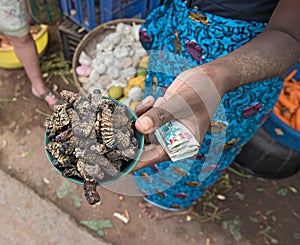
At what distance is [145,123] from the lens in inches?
35.4

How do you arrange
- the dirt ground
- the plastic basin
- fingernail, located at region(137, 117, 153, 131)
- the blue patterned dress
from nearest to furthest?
fingernail, located at region(137, 117, 153, 131)
the blue patterned dress
the plastic basin
the dirt ground

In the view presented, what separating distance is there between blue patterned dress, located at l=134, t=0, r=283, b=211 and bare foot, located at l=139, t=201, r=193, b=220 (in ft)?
1.56

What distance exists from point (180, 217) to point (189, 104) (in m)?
1.35

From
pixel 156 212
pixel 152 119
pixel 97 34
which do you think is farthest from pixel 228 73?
pixel 97 34

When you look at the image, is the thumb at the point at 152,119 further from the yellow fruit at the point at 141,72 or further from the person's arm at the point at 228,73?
the yellow fruit at the point at 141,72

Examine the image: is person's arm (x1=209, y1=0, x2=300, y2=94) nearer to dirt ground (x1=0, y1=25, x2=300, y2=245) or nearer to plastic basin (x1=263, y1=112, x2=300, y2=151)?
plastic basin (x1=263, y1=112, x2=300, y2=151)

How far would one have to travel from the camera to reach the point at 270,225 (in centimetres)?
215

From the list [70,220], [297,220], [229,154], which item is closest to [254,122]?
[229,154]

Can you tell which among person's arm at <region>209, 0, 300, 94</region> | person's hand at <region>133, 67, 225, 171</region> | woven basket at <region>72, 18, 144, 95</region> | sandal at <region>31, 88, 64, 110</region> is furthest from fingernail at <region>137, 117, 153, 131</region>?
sandal at <region>31, 88, 64, 110</region>

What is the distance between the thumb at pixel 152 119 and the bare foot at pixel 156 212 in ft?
4.25

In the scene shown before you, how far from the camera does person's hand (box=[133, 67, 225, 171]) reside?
92cm

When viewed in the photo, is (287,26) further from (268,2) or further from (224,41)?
(224,41)

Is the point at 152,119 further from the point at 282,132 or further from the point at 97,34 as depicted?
the point at 97,34

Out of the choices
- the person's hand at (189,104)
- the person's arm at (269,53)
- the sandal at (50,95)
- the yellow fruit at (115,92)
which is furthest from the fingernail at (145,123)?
the sandal at (50,95)
